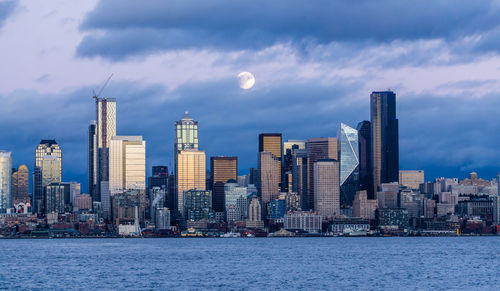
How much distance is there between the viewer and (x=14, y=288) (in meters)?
91.4

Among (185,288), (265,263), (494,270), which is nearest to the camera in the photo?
(185,288)

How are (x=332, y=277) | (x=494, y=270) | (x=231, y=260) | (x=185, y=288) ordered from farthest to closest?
1. (x=231, y=260)
2. (x=494, y=270)
3. (x=332, y=277)
4. (x=185, y=288)

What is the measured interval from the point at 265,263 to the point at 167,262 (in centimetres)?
1431

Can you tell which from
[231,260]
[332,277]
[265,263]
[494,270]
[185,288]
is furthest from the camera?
[231,260]

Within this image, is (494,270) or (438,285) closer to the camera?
(438,285)

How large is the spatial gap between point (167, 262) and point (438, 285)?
50.1 metres

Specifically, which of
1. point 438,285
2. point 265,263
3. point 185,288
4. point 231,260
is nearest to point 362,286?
point 438,285

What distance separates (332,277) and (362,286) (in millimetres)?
10904

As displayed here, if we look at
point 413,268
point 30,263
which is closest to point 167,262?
point 30,263

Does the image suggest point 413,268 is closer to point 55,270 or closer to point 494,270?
point 494,270

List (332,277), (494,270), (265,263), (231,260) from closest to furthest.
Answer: (332,277), (494,270), (265,263), (231,260)

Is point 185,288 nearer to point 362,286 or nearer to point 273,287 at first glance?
point 273,287

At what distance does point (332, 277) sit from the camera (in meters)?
103

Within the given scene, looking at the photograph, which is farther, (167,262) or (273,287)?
(167,262)
